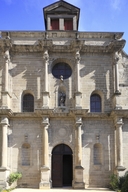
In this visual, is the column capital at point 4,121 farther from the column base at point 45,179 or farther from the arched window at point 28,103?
the column base at point 45,179

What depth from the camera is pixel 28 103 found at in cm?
2181

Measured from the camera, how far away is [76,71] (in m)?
21.7

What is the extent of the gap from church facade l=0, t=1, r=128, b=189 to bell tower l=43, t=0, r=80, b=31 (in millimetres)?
2051

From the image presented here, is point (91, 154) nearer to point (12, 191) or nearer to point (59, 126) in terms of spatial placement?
point (59, 126)

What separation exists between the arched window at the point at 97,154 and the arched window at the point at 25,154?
4253mm

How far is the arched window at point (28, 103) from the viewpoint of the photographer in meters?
21.6

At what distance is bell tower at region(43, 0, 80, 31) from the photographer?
24422mm

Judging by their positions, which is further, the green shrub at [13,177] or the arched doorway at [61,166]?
the arched doorway at [61,166]

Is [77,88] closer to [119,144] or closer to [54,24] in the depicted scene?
[119,144]

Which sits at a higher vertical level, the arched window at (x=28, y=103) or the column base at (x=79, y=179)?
the arched window at (x=28, y=103)

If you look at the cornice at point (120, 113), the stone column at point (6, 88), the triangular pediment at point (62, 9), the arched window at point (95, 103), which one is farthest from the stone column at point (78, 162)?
the triangular pediment at point (62, 9)

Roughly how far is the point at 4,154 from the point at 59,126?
12.9 ft

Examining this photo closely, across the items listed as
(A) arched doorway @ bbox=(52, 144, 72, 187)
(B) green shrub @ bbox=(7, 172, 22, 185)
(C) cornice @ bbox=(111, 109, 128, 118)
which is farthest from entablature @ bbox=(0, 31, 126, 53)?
(B) green shrub @ bbox=(7, 172, 22, 185)

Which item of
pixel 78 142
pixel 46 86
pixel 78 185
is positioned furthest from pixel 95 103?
pixel 78 185
